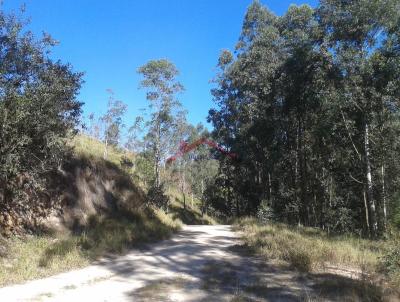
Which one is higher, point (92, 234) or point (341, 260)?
point (92, 234)

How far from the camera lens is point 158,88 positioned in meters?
37.2

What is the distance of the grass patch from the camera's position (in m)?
10.5

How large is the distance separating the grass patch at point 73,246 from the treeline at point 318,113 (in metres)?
10.8

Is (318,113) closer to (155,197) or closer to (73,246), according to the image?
(155,197)

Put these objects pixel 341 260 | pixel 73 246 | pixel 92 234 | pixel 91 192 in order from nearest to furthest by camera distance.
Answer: pixel 341 260
pixel 73 246
pixel 92 234
pixel 91 192

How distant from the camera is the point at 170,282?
31.3 feet

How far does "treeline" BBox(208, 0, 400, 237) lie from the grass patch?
10781 millimetres

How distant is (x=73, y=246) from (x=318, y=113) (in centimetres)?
1652

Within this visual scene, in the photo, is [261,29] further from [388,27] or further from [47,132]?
[47,132]

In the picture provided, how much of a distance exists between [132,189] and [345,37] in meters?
13.8

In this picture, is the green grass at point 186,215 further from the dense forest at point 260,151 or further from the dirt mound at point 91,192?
the dirt mound at point 91,192

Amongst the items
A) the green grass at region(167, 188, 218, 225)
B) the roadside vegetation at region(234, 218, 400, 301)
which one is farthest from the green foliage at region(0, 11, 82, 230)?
the green grass at region(167, 188, 218, 225)

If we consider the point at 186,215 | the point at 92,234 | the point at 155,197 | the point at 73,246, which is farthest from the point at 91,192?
the point at 186,215

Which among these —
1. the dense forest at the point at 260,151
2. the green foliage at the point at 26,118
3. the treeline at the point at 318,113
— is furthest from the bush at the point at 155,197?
the green foliage at the point at 26,118
